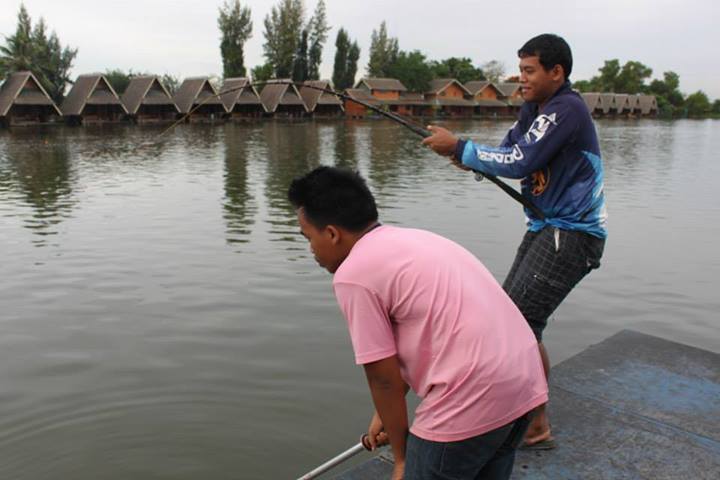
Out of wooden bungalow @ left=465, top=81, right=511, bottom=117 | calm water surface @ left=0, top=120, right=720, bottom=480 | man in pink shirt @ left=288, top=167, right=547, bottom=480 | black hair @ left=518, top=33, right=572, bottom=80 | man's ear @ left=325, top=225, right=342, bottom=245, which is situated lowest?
calm water surface @ left=0, top=120, right=720, bottom=480

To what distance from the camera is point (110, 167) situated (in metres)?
19.0

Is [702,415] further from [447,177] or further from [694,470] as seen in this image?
[447,177]

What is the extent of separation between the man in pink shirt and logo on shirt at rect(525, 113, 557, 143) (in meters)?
1.13

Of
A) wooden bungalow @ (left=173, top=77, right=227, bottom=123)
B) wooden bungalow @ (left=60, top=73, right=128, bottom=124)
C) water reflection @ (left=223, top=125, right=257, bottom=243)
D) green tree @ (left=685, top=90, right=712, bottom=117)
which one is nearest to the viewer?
water reflection @ (left=223, top=125, right=257, bottom=243)

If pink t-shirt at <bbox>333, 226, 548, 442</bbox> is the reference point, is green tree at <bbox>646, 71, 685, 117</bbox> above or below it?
above

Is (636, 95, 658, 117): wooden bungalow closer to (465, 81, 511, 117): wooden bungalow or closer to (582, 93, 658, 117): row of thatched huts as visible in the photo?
(582, 93, 658, 117): row of thatched huts

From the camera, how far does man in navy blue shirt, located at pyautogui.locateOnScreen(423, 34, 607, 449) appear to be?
278cm

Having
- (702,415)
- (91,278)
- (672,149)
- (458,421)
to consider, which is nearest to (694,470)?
(702,415)

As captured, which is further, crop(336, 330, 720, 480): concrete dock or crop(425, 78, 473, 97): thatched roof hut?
crop(425, 78, 473, 97): thatched roof hut

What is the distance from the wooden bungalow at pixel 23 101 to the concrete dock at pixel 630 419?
4067cm

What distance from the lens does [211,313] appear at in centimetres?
645

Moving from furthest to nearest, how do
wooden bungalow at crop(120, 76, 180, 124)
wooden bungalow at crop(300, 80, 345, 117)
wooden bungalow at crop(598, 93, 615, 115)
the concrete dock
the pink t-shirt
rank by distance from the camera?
wooden bungalow at crop(598, 93, 615, 115)
wooden bungalow at crop(300, 80, 345, 117)
wooden bungalow at crop(120, 76, 180, 124)
the concrete dock
the pink t-shirt

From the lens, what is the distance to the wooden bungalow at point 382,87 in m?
65.6

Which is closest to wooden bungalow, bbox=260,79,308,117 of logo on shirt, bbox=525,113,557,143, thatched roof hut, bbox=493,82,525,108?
thatched roof hut, bbox=493,82,525,108
